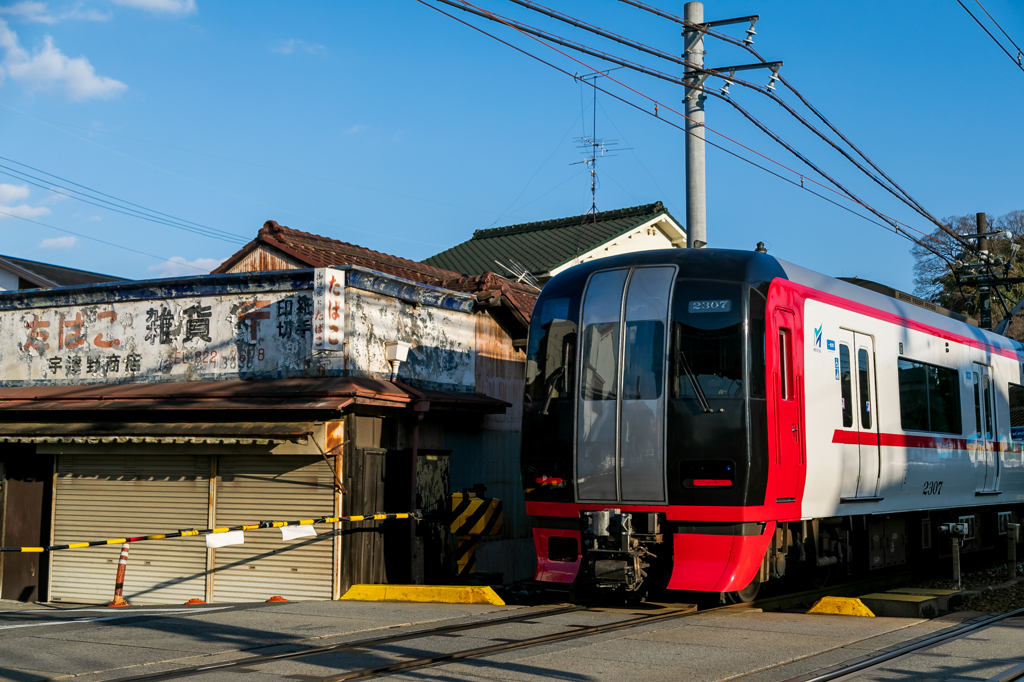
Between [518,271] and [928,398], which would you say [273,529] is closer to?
[928,398]

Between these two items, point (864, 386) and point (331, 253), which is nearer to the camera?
point (864, 386)

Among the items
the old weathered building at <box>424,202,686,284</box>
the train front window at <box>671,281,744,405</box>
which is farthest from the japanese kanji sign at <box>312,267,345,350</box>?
the old weathered building at <box>424,202,686,284</box>

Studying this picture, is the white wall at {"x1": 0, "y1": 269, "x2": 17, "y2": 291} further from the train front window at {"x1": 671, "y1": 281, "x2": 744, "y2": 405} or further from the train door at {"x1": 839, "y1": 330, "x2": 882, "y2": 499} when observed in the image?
the train door at {"x1": 839, "y1": 330, "x2": 882, "y2": 499}

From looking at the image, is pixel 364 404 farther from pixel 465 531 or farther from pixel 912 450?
pixel 912 450

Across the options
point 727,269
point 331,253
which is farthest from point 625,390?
point 331,253

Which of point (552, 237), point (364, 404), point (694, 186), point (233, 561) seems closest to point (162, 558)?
point (233, 561)

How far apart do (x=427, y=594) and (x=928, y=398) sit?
6.62m

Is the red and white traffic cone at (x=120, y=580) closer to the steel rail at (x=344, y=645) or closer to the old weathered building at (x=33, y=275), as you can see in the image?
the steel rail at (x=344, y=645)

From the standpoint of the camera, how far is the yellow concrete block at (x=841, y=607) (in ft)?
32.0

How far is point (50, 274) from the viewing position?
99.6 feet

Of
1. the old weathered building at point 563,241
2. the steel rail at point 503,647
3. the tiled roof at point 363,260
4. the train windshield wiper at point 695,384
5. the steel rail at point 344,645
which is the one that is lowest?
the steel rail at point 344,645

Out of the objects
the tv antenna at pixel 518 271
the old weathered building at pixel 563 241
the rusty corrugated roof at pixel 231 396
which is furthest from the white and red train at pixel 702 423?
the old weathered building at pixel 563 241

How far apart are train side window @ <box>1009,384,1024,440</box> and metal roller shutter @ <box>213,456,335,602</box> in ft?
34.1

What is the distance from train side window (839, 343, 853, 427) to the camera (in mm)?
10633
